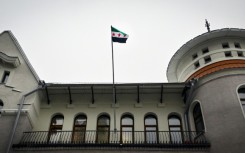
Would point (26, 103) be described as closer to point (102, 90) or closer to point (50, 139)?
point (50, 139)

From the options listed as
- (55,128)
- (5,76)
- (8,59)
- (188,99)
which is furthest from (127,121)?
(8,59)

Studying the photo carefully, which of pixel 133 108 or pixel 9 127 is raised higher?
pixel 133 108

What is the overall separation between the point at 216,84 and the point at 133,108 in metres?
5.42

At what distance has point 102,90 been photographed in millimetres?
17594

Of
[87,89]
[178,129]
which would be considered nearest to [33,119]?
[87,89]

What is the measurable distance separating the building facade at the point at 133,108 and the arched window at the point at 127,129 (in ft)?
0.20

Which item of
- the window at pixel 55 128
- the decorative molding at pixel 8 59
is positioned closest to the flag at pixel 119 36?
the window at pixel 55 128

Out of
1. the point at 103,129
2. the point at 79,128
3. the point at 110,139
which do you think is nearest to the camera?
the point at 110,139

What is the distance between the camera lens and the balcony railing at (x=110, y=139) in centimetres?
1435

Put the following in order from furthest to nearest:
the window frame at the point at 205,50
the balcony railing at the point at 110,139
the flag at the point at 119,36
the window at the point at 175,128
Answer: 1. the window frame at the point at 205,50
2. the flag at the point at 119,36
3. the window at the point at 175,128
4. the balcony railing at the point at 110,139

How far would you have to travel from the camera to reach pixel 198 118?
1598 cm

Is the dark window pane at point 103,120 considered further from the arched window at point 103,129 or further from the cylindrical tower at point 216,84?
the cylindrical tower at point 216,84

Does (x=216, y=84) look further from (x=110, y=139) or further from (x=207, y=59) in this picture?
(x=110, y=139)

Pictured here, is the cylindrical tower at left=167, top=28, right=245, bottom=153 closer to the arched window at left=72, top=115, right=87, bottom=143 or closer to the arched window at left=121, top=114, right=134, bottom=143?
the arched window at left=121, top=114, right=134, bottom=143
